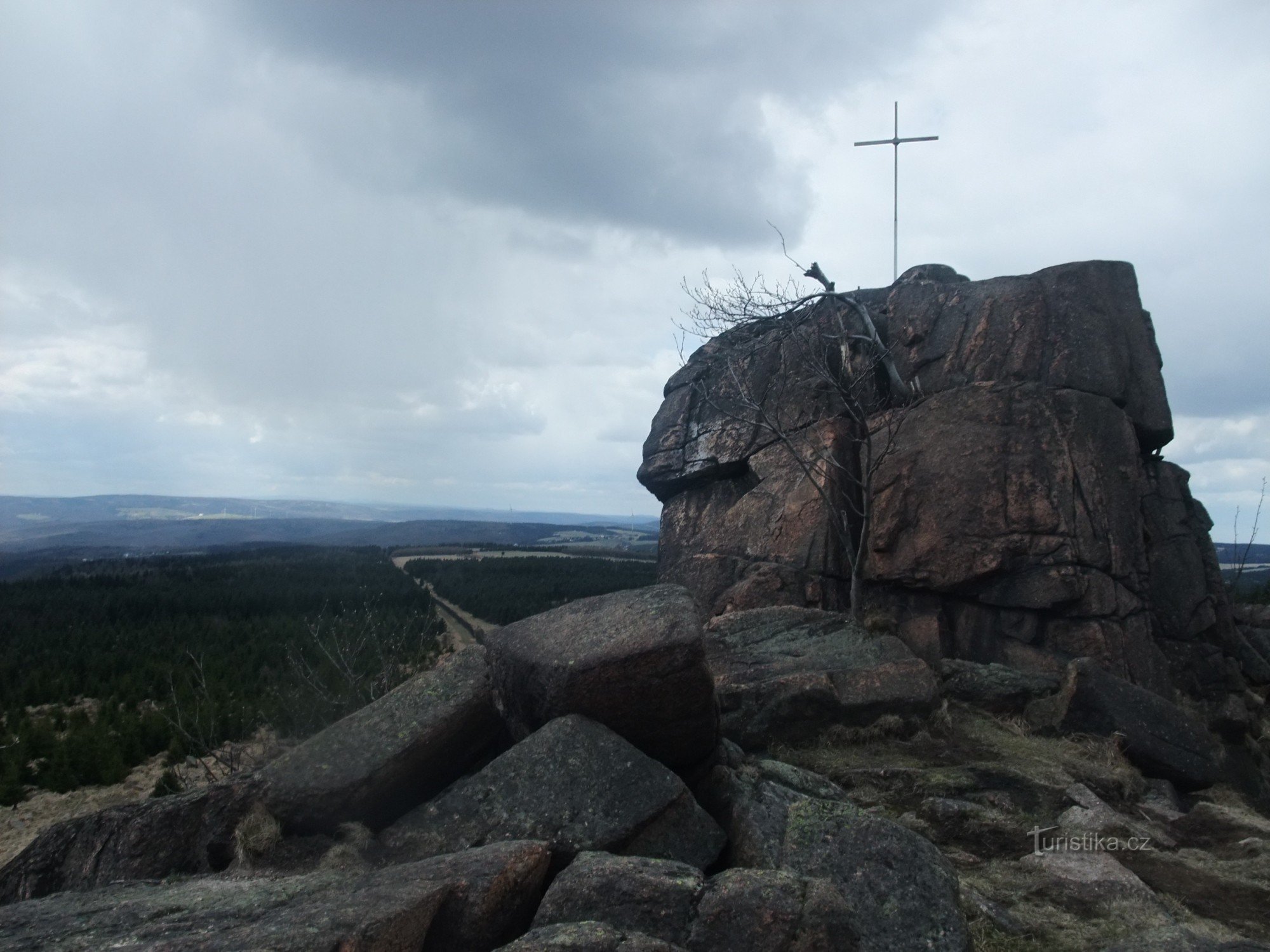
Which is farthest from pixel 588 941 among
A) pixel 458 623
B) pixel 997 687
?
pixel 458 623

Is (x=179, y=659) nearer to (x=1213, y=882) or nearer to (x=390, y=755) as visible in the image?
(x=390, y=755)

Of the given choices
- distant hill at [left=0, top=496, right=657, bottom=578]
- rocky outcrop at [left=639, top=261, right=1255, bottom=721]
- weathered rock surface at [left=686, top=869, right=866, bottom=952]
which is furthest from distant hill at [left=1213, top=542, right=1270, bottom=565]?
distant hill at [left=0, top=496, right=657, bottom=578]

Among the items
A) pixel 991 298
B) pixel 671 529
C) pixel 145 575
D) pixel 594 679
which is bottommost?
pixel 145 575

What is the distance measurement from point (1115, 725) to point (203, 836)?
31.1 feet

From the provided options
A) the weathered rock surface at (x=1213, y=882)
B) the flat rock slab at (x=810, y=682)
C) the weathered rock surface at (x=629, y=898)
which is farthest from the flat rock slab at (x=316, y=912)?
the weathered rock surface at (x=1213, y=882)

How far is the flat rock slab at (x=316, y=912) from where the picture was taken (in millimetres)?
3945

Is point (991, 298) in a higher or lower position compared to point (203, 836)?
higher

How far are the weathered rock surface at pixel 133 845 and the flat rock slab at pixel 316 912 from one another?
1.14m

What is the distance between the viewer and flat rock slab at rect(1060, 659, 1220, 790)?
9273mm

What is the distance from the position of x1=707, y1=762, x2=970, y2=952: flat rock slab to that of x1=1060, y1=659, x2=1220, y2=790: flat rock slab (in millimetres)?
4997

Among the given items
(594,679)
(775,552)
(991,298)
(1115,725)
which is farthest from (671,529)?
(594,679)

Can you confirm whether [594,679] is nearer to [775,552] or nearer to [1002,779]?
[1002,779]

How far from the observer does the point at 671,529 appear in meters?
16.5

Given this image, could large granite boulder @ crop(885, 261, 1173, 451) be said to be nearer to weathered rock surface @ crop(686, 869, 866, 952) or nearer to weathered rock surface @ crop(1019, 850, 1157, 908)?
weathered rock surface @ crop(1019, 850, 1157, 908)
